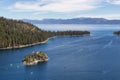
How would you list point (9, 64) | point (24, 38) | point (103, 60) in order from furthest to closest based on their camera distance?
point (24, 38), point (103, 60), point (9, 64)

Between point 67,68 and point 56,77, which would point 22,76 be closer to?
point 56,77

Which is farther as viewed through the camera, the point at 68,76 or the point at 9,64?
the point at 9,64

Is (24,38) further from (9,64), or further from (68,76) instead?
(68,76)

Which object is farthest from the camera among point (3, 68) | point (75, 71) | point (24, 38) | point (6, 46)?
point (24, 38)

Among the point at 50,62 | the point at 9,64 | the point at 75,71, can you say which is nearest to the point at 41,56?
the point at 50,62

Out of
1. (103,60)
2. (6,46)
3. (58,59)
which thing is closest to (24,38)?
(6,46)

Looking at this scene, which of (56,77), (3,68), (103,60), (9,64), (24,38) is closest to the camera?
(56,77)

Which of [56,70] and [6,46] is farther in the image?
[6,46]

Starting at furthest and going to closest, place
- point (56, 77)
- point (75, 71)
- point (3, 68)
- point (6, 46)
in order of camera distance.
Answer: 1. point (6, 46)
2. point (3, 68)
3. point (75, 71)
4. point (56, 77)
